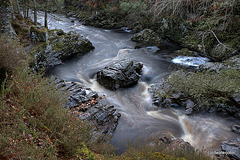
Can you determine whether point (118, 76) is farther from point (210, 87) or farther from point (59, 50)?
point (59, 50)

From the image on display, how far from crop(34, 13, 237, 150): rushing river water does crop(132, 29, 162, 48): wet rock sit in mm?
1248

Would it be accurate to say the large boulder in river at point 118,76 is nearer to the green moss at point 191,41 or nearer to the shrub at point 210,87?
the shrub at point 210,87

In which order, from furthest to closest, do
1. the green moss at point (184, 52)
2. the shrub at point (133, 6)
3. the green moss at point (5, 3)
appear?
the shrub at point (133, 6)
the green moss at point (184, 52)
the green moss at point (5, 3)

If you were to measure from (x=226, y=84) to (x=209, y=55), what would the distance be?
6785mm

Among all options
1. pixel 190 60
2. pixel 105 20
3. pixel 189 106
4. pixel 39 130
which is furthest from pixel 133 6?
pixel 39 130

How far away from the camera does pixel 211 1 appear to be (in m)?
12.4

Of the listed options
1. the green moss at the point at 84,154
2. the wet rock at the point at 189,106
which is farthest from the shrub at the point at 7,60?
the wet rock at the point at 189,106

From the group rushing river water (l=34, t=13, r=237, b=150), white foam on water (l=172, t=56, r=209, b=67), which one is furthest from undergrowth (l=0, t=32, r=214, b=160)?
white foam on water (l=172, t=56, r=209, b=67)

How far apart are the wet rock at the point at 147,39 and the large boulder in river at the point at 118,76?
6.08 meters

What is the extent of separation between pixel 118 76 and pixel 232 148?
18.4ft

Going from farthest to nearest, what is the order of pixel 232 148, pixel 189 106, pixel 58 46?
pixel 58 46
pixel 189 106
pixel 232 148

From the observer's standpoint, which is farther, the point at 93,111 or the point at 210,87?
the point at 210,87

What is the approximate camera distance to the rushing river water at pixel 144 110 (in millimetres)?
6094

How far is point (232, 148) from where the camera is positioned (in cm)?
514
